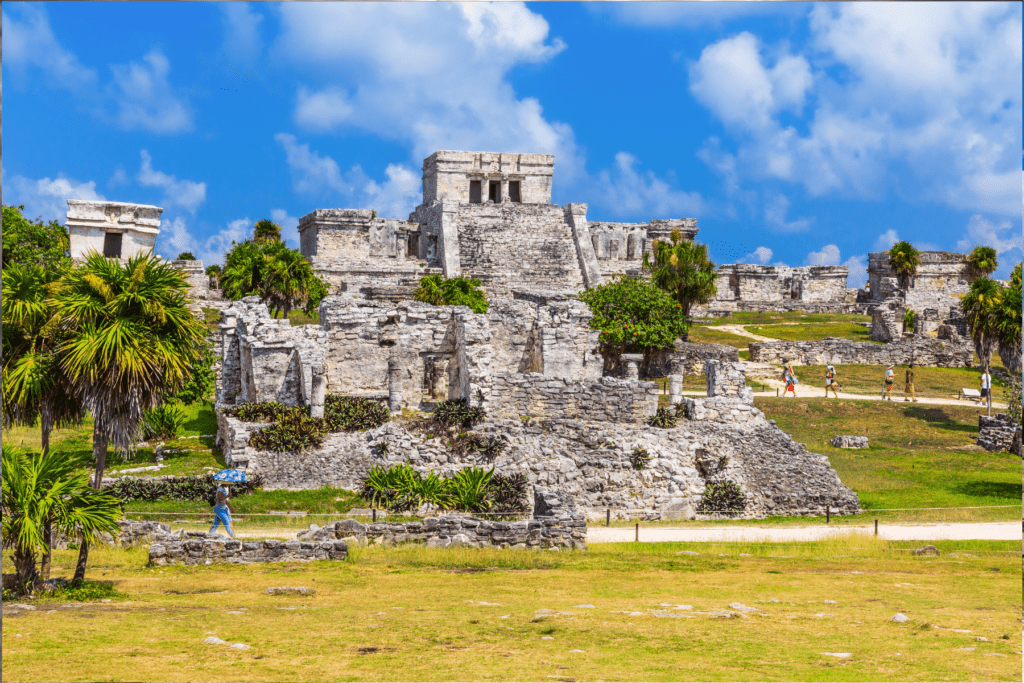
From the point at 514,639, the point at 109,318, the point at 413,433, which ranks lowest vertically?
the point at 514,639

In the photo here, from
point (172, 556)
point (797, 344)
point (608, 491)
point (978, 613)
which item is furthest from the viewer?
point (797, 344)

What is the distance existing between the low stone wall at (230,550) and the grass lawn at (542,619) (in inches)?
13.6

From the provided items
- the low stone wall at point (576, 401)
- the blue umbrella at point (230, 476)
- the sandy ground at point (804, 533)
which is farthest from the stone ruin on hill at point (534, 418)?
the blue umbrella at point (230, 476)

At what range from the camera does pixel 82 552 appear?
11656 millimetres

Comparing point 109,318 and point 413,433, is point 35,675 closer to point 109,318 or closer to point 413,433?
point 109,318

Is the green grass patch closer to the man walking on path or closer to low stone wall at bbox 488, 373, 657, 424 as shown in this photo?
the man walking on path

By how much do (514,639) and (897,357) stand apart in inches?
1370

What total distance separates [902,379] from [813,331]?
462 inches

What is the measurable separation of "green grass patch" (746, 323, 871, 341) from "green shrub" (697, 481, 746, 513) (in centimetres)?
2696

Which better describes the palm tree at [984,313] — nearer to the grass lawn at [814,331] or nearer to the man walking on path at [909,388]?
the man walking on path at [909,388]

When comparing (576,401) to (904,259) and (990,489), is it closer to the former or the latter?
(990,489)

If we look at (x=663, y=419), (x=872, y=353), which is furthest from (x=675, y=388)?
(x=872, y=353)

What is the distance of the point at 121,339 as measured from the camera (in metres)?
12.7

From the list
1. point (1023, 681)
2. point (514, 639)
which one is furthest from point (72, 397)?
point (1023, 681)
